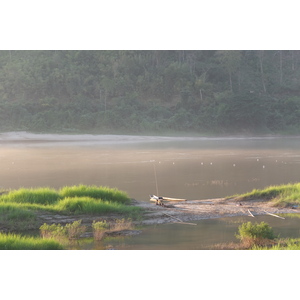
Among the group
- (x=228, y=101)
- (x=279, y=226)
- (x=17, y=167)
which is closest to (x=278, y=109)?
(x=228, y=101)

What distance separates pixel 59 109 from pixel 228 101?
1224 centimetres

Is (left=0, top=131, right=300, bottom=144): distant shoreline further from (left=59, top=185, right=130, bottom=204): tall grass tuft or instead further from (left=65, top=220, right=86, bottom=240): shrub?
(left=65, top=220, right=86, bottom=240): shrub

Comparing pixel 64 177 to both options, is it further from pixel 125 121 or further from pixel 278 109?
pixel 278 109

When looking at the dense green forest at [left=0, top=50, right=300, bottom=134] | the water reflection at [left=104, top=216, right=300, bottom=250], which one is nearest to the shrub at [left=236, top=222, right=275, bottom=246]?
the water reflection at [left=104, top=216, right=300, bottom=250]

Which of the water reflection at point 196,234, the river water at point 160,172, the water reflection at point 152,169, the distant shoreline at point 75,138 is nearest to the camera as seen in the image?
the water reflection at point 196,234

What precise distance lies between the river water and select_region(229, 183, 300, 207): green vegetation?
1.69 meters

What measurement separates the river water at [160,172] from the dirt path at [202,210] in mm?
417

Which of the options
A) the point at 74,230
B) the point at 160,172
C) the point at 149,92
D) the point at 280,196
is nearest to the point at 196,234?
the point at 74,230

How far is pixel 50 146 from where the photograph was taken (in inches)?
1147

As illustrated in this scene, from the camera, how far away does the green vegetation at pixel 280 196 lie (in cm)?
1025

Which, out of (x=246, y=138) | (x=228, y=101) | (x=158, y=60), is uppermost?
(x=158, y=60)

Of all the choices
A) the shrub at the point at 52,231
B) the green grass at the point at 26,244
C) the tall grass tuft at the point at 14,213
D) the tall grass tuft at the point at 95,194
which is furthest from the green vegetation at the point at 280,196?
the green grass at the point at 26,244

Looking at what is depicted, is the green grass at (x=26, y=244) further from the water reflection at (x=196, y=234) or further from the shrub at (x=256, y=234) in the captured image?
the shrub at (x=256, y=234)

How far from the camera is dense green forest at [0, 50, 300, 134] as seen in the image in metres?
37.2
